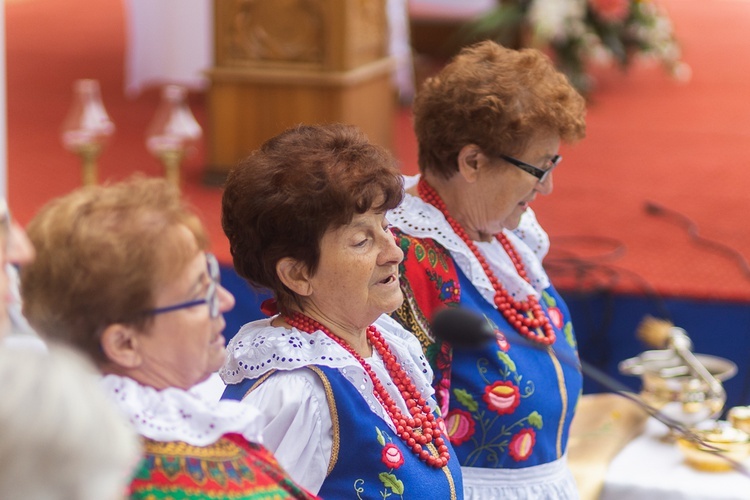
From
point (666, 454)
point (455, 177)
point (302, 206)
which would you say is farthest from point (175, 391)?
point (666, 454)

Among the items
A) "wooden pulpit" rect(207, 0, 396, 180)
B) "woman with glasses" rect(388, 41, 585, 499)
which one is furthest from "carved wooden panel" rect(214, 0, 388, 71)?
"woman with glasses" rect(388, 41, 585, 499)

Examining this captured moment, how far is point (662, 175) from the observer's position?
17.2ft

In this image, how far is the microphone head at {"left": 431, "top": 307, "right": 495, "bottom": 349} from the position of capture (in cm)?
150

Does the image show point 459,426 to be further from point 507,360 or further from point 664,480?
point 664,480

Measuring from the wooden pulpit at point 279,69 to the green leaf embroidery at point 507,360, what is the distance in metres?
2.62

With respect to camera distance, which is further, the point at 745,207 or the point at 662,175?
the point at 662,175

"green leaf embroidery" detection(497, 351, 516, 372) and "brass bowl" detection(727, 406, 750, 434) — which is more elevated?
"green leaf embroidery" detection(497, 351, 516, 372)

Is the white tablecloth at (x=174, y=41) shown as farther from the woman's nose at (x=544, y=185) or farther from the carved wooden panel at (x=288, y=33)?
the woman's nose at (x=544, y=185)

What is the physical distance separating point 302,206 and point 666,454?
4.67 ft

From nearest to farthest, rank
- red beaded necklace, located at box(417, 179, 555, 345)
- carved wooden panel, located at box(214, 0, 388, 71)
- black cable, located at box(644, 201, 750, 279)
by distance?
red beaded necklace, located at box(417, 179, 555, 345), black cable, located at box(644, 201, 750, 279), carved wooden panel, located at box(214, 0, 388, 71)

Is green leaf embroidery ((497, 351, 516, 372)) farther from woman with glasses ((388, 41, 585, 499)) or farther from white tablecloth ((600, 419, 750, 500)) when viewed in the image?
white tablecloth ((600, 419, 750, 500))

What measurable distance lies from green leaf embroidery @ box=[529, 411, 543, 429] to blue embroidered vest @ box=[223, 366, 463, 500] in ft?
1.36

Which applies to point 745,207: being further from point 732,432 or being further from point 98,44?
point 98,44

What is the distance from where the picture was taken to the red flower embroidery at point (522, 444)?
85.4 inches
